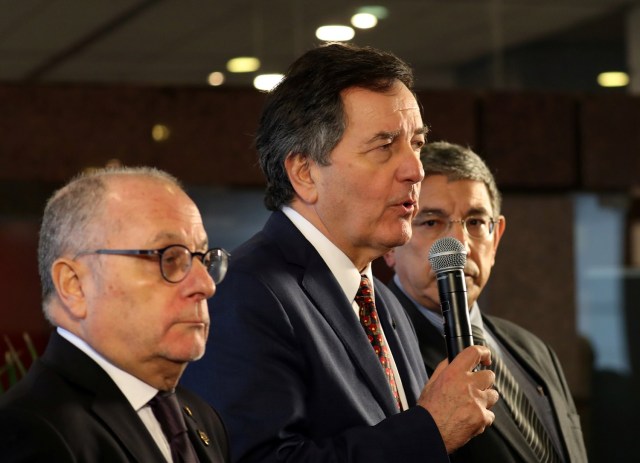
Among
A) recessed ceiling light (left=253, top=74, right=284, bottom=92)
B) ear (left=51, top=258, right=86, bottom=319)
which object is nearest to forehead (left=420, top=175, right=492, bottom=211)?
ear (left=51, top=258, right=86, bottom=319)

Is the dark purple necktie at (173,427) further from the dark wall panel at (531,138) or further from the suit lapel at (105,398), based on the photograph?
the dark wall panel at (531,138)

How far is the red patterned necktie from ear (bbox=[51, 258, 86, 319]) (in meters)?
0.84

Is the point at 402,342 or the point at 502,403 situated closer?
the point at 402,342

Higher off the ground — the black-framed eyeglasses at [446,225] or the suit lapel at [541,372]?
the black-framed eyeglasses at [446,225]

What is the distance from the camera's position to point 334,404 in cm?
227

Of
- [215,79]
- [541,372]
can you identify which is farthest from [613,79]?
[541,372]

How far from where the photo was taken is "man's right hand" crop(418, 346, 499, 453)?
7.25 ft

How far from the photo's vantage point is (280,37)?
5895 millimetres

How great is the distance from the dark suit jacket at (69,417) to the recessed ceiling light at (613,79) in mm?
5106

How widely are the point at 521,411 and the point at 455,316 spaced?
709 millimetres

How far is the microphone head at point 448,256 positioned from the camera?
2377 millimetres

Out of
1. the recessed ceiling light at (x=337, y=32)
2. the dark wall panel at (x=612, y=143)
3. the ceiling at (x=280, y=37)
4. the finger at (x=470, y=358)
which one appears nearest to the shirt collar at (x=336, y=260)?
the finger at (x=470, y=358)

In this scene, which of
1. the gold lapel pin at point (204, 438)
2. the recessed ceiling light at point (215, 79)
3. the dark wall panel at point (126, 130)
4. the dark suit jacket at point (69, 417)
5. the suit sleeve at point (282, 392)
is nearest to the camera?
the dark suit jacket at point (69, 417)

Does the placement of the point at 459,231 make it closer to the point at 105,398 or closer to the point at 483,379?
the point at 483,379
